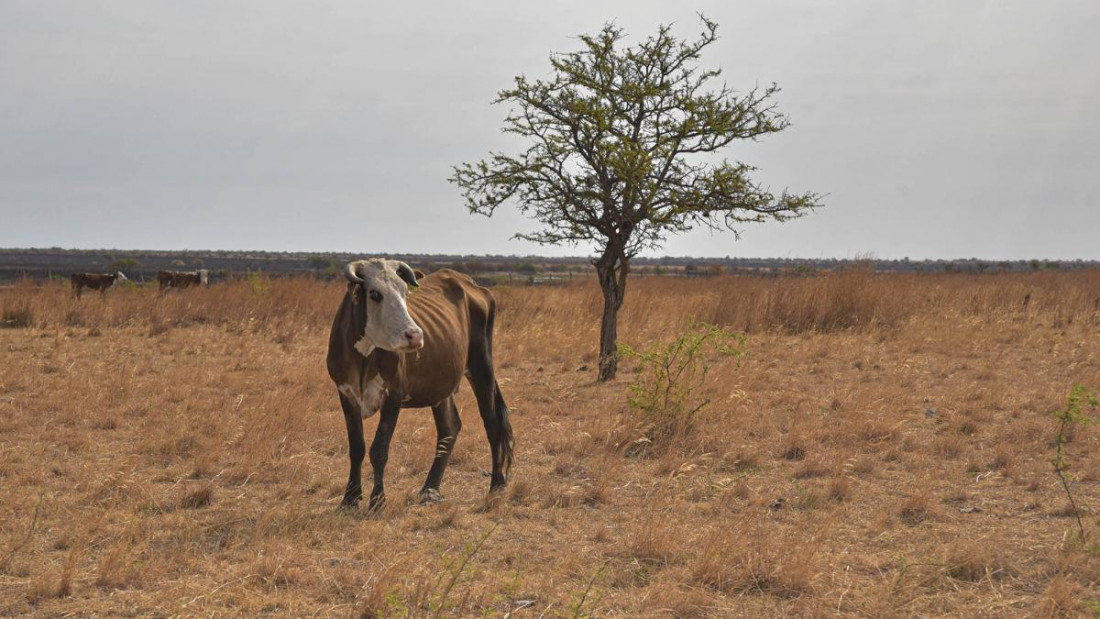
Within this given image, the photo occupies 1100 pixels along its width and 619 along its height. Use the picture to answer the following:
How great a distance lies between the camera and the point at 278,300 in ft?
61.4

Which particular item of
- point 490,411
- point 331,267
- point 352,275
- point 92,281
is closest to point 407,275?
point 352,275

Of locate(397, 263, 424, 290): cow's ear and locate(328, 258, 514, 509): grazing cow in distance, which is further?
locate(397, 263, 424, 290): cow's ear

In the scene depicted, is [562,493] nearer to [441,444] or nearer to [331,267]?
[441,444]

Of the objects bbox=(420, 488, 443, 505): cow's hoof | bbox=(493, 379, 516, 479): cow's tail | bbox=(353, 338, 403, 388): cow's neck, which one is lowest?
bbox=(420, 488, 443, 505): cow's hoof

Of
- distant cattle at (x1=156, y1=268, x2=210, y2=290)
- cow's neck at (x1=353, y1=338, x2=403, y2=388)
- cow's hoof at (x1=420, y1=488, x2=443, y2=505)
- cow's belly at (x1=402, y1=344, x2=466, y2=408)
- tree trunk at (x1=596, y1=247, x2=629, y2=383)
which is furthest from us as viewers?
distant cattle at (x1=156, y1=268, x2=210, y2=290)

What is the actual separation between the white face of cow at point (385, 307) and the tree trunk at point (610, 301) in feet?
22.7

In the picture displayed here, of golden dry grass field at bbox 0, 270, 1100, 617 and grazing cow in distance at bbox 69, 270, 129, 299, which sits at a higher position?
grazing cow in distance at bbox 69, 270, 129, 299

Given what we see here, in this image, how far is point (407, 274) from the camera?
6176 mm

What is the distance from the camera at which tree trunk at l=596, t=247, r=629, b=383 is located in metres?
12.7

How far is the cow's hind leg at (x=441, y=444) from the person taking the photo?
6.68m

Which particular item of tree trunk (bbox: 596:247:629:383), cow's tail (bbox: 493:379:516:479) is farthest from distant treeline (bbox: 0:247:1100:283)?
cow's tail (bbox: 493:379:516:479)

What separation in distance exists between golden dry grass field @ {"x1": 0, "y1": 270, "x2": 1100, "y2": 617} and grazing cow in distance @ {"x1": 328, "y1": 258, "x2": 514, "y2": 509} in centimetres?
39

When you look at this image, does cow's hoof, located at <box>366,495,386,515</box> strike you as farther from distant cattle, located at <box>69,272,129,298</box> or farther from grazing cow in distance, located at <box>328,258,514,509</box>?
distant cattle, located at <box>69,272,129,298</box>

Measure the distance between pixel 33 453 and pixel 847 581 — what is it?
23.0 ft
